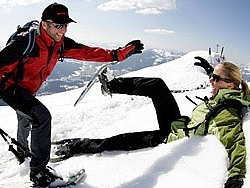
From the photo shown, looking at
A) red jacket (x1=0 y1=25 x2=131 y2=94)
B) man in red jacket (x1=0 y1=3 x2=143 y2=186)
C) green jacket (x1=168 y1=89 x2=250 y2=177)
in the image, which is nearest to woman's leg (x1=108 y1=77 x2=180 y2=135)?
green jacket (x1=168 y1=89 x2=250 y2=177)

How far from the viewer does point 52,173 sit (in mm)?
4977

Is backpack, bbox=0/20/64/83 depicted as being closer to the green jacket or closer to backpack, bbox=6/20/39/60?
backpack, bbox=6/20/39/60

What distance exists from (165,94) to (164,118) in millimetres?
420

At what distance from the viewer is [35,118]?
464cm

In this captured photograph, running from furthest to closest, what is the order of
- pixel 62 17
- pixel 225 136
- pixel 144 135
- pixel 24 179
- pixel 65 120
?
pixel 65 120, pixel 144 135, pixel 24 179, pixel 62 17, pixel 225 136

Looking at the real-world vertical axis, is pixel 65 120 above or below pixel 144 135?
below

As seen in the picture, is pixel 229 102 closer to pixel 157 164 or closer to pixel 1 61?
pixel 157 164

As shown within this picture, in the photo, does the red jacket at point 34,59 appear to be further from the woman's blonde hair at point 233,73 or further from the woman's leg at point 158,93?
the woman's blonde hair at point 233,73

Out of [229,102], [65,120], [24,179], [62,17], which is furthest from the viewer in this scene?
[65,120]

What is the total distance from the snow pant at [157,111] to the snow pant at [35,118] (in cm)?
125

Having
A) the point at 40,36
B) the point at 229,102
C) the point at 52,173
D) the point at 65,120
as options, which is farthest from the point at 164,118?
the point at 65,120

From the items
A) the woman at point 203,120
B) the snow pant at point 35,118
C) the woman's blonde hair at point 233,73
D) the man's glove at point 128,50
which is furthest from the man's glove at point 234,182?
the man's glove at point 128,50

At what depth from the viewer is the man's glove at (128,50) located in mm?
6359

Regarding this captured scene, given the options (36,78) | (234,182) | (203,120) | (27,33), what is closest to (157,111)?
(203,120)
